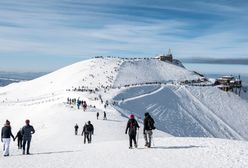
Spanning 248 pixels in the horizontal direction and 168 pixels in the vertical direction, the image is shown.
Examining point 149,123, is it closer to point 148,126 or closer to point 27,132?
point 148,126

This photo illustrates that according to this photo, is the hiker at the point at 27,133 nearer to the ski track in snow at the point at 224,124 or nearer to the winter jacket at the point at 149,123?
the winter jacket at the point at 149,123

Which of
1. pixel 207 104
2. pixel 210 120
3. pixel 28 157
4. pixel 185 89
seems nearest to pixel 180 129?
pixel 210 120

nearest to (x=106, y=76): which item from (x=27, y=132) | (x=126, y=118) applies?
(x=126, y=118)

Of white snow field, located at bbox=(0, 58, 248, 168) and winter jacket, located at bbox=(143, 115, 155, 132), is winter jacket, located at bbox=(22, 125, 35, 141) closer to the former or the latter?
white snow field, located at bbox=(0, 58, 248, 168)

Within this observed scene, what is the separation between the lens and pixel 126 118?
5100 centimetres

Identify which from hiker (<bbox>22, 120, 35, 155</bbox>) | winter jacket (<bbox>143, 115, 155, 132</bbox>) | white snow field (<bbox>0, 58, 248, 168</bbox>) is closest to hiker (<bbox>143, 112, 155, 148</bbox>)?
winter jacket (<bbox>143, 115, 155, 132</bbox>)

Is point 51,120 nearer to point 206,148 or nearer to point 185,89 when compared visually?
point 206,148

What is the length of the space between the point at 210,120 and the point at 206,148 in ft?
189

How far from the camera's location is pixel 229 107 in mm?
91125

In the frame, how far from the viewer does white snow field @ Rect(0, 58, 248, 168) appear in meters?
18.9

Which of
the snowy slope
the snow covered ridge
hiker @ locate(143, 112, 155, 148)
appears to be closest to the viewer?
hiker @ locate(143, 112, 155, 148)

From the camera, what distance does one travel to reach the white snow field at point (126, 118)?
18875mm

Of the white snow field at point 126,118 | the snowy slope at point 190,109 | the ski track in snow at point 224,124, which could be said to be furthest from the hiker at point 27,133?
the ski track in snow at point 224,124

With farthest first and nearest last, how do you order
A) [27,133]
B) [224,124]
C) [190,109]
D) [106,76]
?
[106,76], [190,109], [224,124], [27,133]
